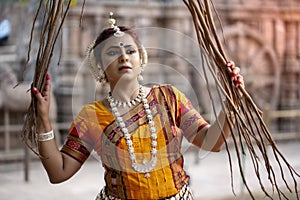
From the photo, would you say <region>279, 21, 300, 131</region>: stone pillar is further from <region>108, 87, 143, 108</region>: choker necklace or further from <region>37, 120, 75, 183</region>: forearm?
<region>37, 120, 75, 183</region>: forearm

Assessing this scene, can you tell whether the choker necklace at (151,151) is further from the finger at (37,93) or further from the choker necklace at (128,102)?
the finger at (37,93)

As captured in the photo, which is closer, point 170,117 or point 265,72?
point 170,117

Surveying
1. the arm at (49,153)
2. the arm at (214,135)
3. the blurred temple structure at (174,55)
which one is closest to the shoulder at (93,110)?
the arm at (49,153)

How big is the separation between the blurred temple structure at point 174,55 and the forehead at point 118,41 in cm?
376

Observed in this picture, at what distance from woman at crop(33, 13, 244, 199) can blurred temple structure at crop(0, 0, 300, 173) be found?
3.73 m

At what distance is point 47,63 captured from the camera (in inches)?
59.5

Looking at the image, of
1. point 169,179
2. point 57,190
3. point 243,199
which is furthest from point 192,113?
point 57,190

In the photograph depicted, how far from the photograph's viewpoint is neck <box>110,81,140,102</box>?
1656 mm

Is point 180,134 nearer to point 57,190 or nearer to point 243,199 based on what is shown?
point 243,199

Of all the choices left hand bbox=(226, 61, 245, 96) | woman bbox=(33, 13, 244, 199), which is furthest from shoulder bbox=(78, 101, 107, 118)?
left hand bbox=(226, 61, 245, 96)

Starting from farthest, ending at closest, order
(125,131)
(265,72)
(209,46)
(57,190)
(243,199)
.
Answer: (265,72) < (57,190) < (243,199) < (125,131) < (209,46)

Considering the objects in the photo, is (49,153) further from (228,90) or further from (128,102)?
(228,90)

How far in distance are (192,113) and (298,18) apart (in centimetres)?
699

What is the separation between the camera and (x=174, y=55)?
6.73 meters
